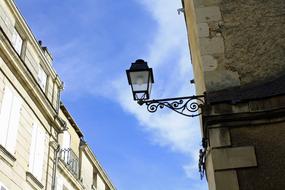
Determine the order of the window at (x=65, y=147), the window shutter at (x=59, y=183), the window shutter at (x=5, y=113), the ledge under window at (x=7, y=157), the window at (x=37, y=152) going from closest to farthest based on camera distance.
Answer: the ledge under window at (x=7, y=157) → the window shutter at (x=5, y=113) → the window at (x=37, y=152) → the window shutter at (x=59, y=183) → the window at (x=65, y=147)

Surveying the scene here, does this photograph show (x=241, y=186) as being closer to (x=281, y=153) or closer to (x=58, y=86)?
(x=281, y=153)

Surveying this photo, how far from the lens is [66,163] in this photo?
17.3 metres

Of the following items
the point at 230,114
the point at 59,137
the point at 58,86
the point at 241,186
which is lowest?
the point at 241,186

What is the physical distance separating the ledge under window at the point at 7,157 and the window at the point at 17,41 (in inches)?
153

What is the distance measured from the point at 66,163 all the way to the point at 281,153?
13.9 metres

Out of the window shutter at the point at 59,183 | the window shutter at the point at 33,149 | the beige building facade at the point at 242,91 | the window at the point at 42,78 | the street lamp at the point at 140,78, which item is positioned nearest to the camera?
the beige building facade at the point at 242,91

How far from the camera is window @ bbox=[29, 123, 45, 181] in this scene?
539 inches

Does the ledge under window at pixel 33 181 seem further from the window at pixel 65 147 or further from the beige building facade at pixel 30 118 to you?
the window at pixel 65 147

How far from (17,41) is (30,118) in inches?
105

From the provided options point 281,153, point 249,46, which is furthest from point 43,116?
point 281,153

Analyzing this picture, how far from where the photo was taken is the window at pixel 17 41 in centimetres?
1373

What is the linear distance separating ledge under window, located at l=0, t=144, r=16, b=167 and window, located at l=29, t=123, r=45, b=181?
5.29 ft

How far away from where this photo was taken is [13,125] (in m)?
12.2

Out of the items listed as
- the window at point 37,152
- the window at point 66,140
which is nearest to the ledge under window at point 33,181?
the window at point 37,152
